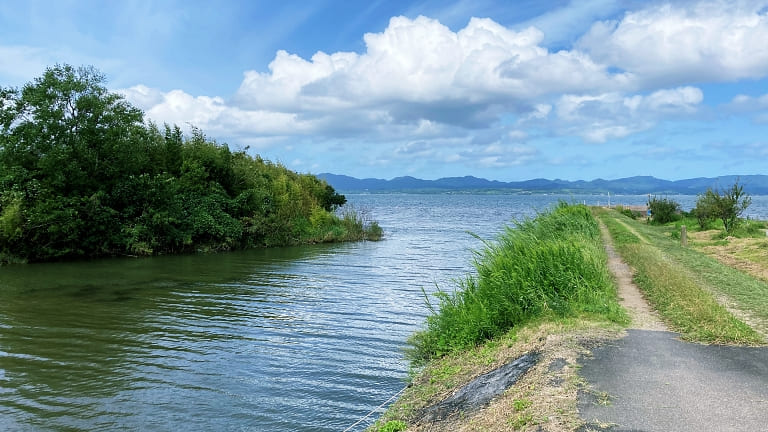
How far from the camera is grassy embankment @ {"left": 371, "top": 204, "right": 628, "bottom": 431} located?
7758 millimetres

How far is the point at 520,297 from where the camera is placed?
36.7 feet

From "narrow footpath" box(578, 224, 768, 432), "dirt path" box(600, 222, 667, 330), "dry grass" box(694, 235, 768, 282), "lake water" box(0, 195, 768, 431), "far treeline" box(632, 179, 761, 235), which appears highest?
"far treeline" box(632, 179, 761, 235)

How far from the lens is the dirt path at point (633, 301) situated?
995cm

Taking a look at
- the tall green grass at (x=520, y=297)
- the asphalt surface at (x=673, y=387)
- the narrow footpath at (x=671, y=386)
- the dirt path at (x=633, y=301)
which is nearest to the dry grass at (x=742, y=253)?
the dirt path at (x=633, y=301)

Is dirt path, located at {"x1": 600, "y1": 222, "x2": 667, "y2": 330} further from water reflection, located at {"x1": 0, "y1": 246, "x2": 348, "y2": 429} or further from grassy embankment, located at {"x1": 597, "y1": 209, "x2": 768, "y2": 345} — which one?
water reflection, located at {"x1": 0, "y1": 246, "x2": 348, "y2": 429}

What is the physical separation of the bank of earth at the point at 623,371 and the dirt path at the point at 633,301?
0.04 meters

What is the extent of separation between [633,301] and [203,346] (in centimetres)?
991

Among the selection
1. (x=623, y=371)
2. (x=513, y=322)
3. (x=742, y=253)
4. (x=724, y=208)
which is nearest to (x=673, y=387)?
(x=623, y=371)

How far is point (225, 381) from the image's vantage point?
1071cm

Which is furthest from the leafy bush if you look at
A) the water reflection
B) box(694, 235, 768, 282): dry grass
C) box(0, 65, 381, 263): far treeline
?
the water reflection

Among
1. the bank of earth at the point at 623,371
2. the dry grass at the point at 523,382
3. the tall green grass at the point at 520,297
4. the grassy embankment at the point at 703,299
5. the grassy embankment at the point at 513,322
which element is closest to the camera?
the bank of earth at the point at 623,371

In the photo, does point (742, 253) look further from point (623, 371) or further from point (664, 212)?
point (664, 212)

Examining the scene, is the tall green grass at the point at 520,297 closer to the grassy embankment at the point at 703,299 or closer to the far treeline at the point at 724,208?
the grassy embankment at the point at 703,299

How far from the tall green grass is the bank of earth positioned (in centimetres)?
28
